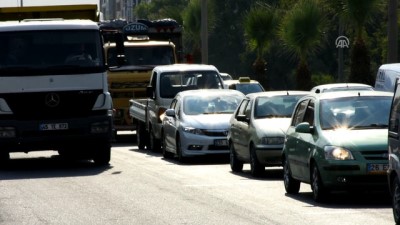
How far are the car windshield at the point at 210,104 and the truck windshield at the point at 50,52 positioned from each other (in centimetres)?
358

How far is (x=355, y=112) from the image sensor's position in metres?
18.2

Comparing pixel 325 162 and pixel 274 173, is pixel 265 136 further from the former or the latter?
pixel 325 162

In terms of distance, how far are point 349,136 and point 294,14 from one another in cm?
3319

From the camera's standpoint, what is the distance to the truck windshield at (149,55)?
124 ft

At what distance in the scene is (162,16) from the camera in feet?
329

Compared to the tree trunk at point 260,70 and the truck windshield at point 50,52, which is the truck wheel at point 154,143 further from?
the tree trunk at point 260,70

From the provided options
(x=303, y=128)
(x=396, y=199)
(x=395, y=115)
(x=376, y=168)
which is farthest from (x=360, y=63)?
(x=396, y=199)

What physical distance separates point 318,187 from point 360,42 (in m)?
26.9

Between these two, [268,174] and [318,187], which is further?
[268,174]

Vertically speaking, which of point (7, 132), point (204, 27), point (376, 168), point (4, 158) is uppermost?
point (376, 168)

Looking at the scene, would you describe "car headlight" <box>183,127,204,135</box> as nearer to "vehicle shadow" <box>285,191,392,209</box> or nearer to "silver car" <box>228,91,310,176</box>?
"silver car" <box>228,91,310,176</box>

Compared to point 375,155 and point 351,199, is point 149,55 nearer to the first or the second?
point 351,199

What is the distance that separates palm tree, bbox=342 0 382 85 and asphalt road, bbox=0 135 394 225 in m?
17.7

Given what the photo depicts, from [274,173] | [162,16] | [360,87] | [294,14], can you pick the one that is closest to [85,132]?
[274,173]
